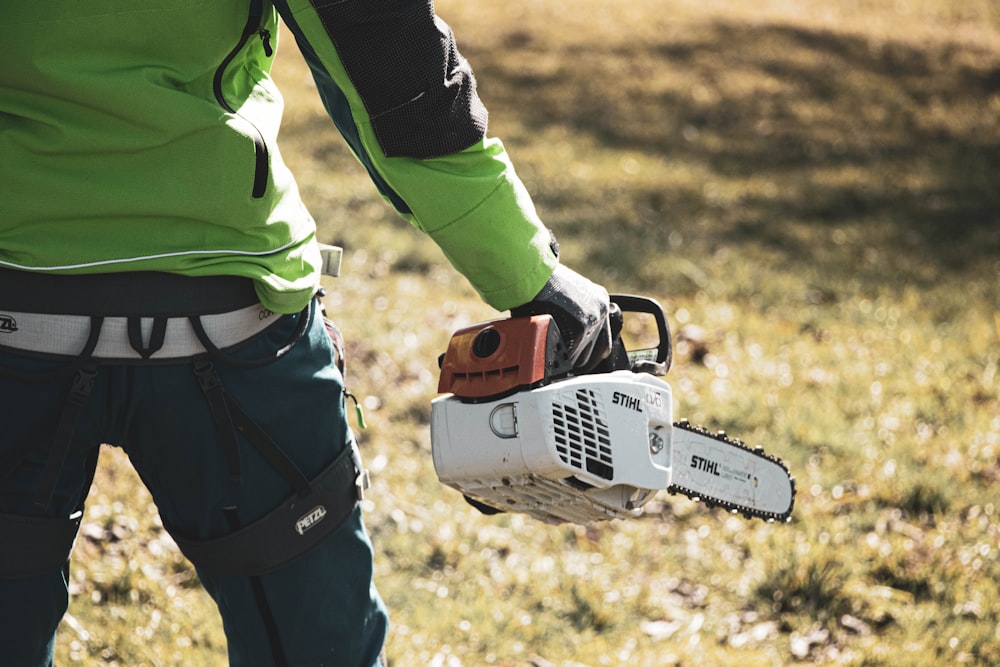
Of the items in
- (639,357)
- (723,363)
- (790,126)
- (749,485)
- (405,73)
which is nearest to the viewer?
(405,73)

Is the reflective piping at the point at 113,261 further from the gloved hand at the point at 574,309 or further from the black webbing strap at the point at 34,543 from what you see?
the gloved hand at the point at 574,309

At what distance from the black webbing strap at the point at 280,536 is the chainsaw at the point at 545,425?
0.22 metres

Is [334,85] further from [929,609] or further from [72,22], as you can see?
[929,609]

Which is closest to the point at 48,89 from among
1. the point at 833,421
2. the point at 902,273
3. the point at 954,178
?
the point at 833,421

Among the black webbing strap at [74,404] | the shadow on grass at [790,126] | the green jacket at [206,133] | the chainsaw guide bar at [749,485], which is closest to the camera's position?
the green jacket at [206,133]

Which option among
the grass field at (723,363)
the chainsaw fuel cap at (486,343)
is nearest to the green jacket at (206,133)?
the chainsaw fuel cap at (486,343)

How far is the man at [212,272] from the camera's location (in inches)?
59.3

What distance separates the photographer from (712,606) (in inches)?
142

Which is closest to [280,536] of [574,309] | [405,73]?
[574,309]

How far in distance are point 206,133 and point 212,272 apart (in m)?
0.21

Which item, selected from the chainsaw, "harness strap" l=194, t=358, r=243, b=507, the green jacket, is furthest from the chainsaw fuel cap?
"harness strap" l=194, t=358, r=243, b=507

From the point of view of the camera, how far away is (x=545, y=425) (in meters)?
1.85

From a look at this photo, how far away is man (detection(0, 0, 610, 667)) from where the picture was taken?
59.3 inches

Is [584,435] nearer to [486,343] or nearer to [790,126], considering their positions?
[486,343]
